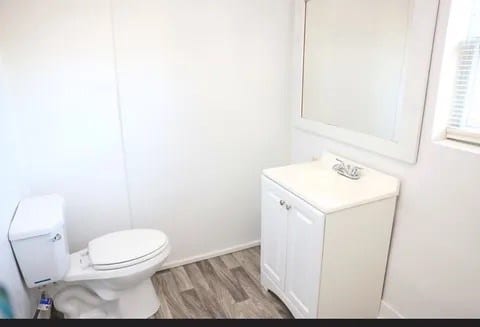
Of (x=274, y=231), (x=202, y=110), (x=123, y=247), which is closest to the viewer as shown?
(x=123, y=247)

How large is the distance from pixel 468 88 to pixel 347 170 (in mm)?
651

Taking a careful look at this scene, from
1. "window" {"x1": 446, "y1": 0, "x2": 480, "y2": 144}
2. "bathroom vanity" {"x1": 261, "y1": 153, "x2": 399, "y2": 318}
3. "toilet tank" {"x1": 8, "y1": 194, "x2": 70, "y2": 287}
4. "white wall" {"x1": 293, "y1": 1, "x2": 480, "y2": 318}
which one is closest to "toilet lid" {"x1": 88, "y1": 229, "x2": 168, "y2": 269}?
"toilet tank" {"x1": 8, "y1": 194, "x2": 70, "y2": 287}

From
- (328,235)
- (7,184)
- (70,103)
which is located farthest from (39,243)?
(328,235)

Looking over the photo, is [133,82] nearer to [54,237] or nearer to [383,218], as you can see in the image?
[54,237]

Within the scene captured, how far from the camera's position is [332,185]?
5.27ft

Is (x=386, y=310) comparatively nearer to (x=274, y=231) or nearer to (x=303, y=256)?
(x=303, y=256)

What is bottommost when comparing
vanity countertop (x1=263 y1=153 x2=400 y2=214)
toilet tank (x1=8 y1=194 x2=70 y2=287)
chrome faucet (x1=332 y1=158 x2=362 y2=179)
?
toilet tank (x1=8 y1=194 x2=70 y2=287)

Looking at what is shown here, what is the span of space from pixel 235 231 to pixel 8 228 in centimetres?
142

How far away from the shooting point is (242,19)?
1.98 meters

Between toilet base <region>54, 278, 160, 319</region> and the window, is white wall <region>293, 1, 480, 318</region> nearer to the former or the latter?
the window

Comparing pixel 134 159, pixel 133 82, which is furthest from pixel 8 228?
pixel 133 82

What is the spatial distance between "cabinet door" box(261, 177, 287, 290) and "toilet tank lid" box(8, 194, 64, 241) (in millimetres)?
1048

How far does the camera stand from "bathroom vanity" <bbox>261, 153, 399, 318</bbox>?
4.57ft

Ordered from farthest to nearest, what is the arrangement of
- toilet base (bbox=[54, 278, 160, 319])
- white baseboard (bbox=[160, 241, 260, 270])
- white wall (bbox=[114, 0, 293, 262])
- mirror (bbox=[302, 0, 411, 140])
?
white baseboard (bbox=[160, 241, 260, 270]), white wall (bbox=[114, 0, 293, 262]), mirror (bbox=[302, 0, 411, 140]), toilet base (bbox=[54, 278, 160, 319])
